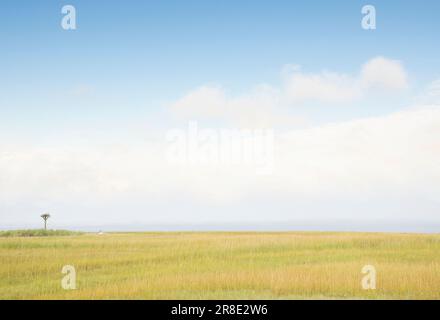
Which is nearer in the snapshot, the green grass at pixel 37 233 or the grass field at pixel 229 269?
the grass field at pixel 229 269

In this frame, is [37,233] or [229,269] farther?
[37,233]

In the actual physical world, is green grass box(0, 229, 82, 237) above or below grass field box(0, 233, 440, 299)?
below

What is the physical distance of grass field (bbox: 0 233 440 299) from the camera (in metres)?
17.0

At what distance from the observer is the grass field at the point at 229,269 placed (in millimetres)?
17031

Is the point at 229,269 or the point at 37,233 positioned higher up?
the point at 229,269

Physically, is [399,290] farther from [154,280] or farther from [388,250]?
[388,250]

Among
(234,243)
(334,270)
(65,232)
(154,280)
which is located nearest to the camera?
(154,280)

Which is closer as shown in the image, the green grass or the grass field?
the grass field

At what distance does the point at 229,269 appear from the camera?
896 inches

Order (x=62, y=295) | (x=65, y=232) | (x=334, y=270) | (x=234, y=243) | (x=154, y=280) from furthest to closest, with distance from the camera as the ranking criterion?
(x=65, y=232), (x=234, y=243), (x=334, y=270), (x=154, y=280), (x=62, y=295)

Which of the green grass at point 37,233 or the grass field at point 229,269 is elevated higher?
the grass field at point 229,269
